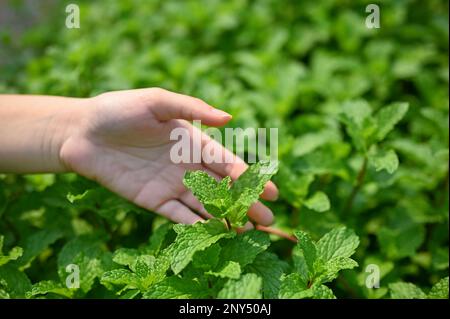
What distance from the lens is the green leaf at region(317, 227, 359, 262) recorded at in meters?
1.46

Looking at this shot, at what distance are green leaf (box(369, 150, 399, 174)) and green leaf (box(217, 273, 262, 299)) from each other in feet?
2.07

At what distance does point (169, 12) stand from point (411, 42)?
1402 millimetres

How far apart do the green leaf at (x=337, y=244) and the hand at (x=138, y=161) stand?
0.77ft

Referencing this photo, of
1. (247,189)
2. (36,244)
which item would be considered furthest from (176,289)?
(36,244)

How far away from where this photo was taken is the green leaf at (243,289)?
1241mm

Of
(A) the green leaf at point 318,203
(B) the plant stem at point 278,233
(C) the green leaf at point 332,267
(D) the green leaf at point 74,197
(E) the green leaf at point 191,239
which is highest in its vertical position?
(D) the green leaf at point 74,197

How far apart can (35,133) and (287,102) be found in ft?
3.59

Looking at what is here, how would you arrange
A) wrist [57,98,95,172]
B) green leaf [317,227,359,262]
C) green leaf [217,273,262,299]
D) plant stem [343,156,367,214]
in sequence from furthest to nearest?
plant stem [343,156,367,214] → wrist [57,98,95,172] → green leaf [317,227,359,262] → green leaf [217,273,262,299]

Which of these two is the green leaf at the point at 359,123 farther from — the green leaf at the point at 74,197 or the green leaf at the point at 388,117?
the green leaf at the point at 74,197

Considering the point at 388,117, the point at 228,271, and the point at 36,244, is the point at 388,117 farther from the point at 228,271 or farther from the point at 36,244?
the point at 36,244
